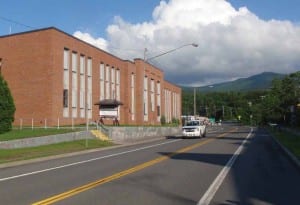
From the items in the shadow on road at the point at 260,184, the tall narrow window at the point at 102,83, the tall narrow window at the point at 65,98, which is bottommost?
the shadow on road at the point at 260,184

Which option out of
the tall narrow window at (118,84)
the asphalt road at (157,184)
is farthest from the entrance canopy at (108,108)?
the asphalt road at (157,184)

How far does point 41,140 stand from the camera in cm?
3406

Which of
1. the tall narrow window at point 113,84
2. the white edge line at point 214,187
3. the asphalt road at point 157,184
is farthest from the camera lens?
the tall narrow window at point 113,84

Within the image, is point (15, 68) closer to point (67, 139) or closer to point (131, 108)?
point (67, 139)

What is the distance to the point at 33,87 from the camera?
5016cm

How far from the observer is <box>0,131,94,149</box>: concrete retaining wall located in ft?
99.8

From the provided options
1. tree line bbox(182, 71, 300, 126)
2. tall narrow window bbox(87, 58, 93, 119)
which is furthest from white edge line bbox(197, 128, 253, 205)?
tall narrow window bbox(87, 58, 93, 119)

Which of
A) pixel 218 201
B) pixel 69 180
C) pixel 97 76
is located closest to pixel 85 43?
pixel 97 76

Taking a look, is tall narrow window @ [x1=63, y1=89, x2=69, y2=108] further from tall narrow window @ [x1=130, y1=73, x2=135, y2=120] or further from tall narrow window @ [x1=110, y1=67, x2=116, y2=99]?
tall narrow window @ [x1=130, y1=73, x2=135, y2=120]

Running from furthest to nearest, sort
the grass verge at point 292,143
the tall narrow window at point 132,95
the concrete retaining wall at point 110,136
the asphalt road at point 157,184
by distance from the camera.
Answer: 1. the tall narrow window at point 132,95
2. the concrete retaining wall at point 110,136
3. the grass verge at point 292,143
4. the asphalt road at point 157,184

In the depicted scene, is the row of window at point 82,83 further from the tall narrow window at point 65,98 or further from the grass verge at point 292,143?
the grass verge at point 292,143

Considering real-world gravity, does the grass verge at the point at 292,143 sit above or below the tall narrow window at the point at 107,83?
below

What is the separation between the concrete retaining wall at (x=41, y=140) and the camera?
99.8 feet

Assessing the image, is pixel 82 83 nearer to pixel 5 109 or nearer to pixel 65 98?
pixel 65 98
